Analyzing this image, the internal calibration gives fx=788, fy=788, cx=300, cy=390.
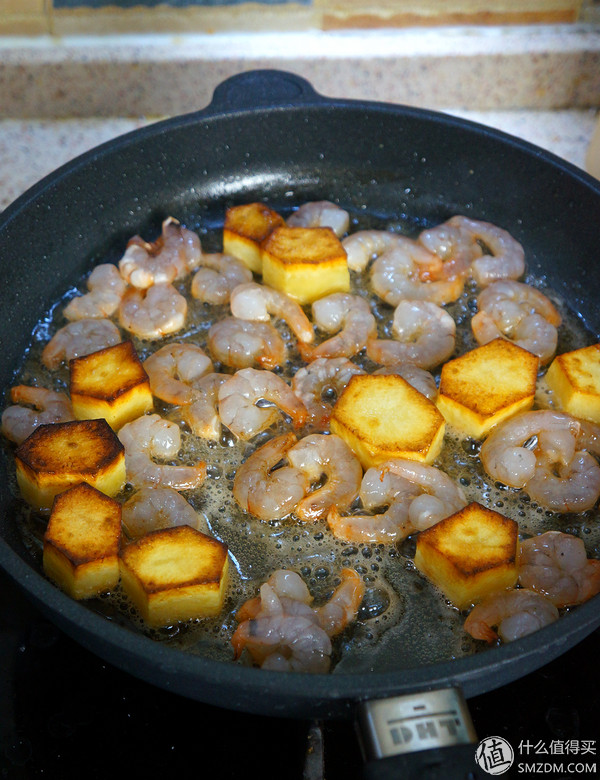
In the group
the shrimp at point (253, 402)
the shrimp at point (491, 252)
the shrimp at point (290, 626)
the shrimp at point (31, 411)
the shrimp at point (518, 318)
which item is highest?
the shrimp at point (491, 252)

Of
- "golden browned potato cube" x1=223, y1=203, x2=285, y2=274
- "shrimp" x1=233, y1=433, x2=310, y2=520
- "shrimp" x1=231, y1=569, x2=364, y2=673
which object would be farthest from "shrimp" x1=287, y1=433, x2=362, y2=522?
"golden browned potato cube" x1=223, y1=203, x2=285, y2=274

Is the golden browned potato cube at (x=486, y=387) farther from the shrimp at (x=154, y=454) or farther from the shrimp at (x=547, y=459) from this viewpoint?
the shrimp at (x=154, y=454)

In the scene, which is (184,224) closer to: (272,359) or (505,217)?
(272,359)

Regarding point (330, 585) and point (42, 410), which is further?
point (42, 410)

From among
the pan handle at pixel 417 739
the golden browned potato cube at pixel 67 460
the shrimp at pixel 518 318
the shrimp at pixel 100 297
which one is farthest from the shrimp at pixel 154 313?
Result: the pan handle at pixel 417 739

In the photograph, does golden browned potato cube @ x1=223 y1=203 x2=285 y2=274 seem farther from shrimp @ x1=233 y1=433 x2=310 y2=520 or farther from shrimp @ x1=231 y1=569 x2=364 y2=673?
shrimp @ x1=231 y1=569 x2=364 y2=673

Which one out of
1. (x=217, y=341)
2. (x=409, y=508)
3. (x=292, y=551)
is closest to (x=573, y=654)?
(x=409, y=508)
